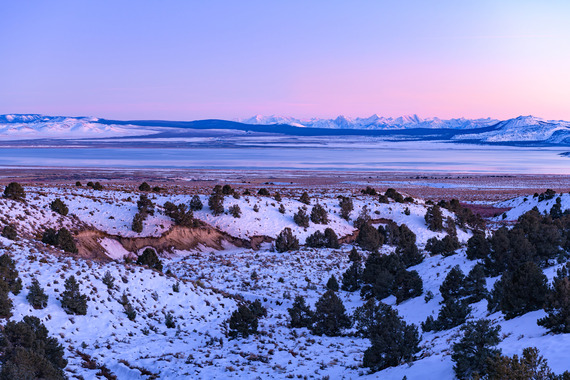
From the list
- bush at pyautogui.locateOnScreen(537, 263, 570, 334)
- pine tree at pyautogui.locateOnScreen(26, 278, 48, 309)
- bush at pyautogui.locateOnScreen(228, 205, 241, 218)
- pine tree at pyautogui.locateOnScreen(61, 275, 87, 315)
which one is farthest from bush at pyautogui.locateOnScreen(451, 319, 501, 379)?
bush at pyautogui.locateOnScreen(228, 205, 241, 218)

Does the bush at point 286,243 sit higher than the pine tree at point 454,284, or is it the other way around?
the pine tree at point 454,284

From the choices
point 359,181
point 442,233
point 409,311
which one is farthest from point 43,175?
point 409,311

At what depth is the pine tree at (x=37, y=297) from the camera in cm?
1455

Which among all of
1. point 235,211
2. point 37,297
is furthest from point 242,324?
point 235,211

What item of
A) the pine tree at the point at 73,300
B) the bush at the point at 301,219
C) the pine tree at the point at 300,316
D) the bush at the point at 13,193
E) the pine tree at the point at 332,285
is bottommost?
the pine tree at the point at 332,285

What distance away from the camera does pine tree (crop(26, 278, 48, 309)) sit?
1455 cm

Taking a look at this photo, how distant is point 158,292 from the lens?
18.5 meters

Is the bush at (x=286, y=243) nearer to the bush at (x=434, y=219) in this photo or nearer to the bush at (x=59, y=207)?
the bush at (x=434, y=219)

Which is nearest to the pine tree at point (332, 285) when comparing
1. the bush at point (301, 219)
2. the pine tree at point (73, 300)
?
the pine tree at point (73, 300)

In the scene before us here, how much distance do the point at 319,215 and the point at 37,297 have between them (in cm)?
2546

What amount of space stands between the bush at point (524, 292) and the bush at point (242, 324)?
7.45 m

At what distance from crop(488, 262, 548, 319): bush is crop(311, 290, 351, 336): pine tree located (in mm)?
5409

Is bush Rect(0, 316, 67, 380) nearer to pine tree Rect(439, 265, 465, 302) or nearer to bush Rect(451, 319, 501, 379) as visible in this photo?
bush Rect(451, 319, 501, 379)

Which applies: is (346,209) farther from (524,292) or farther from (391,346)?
(391,346)
